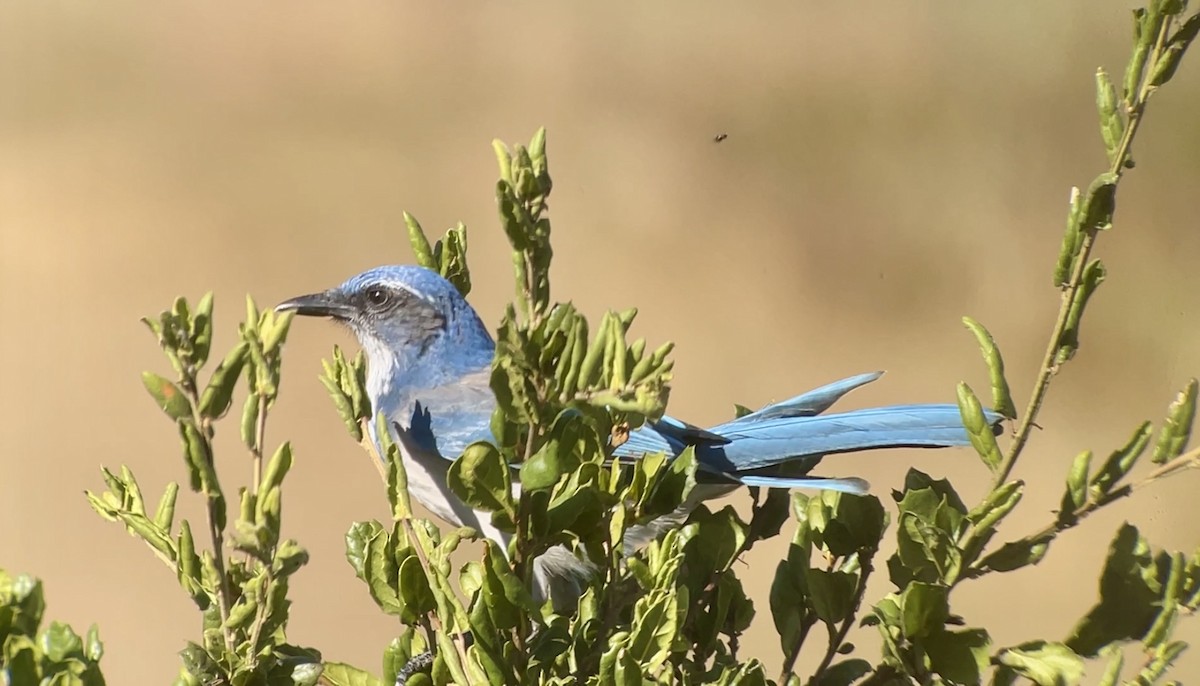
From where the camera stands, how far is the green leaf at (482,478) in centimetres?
50

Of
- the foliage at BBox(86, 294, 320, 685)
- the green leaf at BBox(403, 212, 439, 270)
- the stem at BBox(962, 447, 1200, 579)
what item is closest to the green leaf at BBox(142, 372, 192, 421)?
the foliage at BBox(86, 294, 320, 685)

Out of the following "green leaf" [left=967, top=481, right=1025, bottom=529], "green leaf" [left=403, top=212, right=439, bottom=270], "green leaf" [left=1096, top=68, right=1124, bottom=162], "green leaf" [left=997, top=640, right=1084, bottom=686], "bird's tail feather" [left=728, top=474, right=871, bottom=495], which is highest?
"green leaf" [left=403, top=212, right=439, bottom=270]

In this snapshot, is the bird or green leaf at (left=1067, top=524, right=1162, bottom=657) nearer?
green leaf at (left=1067, top=524, right=1162, bottom=657)

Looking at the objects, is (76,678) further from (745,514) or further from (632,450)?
(745,514)

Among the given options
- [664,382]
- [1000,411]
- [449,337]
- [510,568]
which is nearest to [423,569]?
[510,568]

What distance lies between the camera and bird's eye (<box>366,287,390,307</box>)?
1.28 m

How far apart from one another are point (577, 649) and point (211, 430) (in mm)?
225

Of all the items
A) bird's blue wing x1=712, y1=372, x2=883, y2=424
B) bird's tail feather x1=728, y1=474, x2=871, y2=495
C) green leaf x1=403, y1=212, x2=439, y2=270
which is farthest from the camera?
bird's blue wing x1=712, y1=372, x2=883, y2=424

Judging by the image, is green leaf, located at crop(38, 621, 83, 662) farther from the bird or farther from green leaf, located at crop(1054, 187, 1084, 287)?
green leaf, located at crop(1054, 187, 1084, 287)

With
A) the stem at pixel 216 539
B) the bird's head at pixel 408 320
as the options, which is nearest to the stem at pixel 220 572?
the stem at pixel 216 539

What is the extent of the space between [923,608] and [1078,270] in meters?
0.21

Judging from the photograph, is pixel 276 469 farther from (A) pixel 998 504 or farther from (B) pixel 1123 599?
(B) pixel 1123 599

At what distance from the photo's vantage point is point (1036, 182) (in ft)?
7.13

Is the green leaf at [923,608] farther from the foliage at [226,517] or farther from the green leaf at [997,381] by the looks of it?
the foliage at [226,517]
